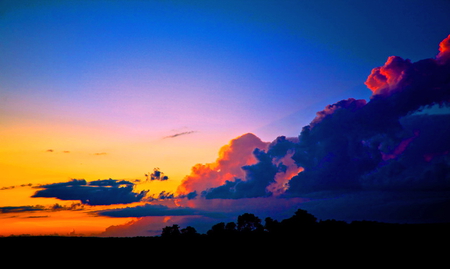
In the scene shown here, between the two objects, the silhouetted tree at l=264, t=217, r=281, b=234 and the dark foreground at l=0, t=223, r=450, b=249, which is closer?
the dark foreground at l=0, t=223, r=450, b=249

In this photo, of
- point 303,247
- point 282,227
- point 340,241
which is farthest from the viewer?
point 282,227

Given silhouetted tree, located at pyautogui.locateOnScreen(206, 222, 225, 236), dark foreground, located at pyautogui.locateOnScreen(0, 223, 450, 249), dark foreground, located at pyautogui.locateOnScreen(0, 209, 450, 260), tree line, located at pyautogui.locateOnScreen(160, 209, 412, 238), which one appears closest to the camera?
dark foreground, located at pyautogui.locateOnScreen(0, 209, 450, 260)

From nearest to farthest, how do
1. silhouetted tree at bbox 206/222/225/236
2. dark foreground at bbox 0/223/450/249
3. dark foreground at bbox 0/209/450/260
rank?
dark foreground at bbox 0/209/450/260
dark foreground at bbox 0/223/450/249
silhouetted tree at bbox 206/222/225/236

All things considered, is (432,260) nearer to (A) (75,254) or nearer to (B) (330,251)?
(B) (330,251)

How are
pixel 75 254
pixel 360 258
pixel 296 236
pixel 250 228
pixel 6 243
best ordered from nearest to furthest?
pixel 360 258 < pixel 75 254 < pixel 296 236 < pixel 6 243 < pixel 250 228

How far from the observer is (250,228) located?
185250 mm

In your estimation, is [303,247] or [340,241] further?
[340,241]

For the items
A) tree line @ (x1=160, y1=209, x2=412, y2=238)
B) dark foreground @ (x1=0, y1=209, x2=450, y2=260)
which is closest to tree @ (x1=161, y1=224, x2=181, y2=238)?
tree line @ (x1=160, y1=209, x2=412, y2=238)

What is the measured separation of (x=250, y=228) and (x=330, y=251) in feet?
268

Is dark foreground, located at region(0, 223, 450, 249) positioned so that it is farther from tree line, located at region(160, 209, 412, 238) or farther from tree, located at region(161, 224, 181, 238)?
tree, located at region(161, 224, 181, 238)

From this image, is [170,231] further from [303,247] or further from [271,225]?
[303,247]

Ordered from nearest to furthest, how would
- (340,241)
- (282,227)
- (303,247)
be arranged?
(303,247) → (340,241) → (282,227)

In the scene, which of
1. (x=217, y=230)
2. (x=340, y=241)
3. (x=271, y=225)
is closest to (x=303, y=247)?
(x=340, y=241)

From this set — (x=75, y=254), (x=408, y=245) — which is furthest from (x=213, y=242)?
(x=408, y=245)
